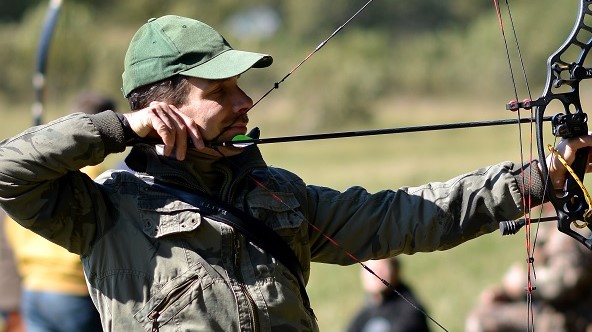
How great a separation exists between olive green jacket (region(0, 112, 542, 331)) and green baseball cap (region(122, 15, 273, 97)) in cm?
19

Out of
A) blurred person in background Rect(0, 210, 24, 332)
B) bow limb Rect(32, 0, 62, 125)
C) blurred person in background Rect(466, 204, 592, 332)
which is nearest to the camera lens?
blurred person in background Rect(466, 204, 592, 332)

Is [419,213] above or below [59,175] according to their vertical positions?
below

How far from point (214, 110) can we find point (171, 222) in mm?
307

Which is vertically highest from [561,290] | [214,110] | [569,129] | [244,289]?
[214,110]

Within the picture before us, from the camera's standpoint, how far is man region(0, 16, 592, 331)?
2.84m

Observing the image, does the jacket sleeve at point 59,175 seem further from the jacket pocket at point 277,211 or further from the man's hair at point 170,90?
the jacket pocket at point 277,211

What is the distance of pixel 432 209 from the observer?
3137 millimetres

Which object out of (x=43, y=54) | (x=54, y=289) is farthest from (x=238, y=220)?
(x=43, y=54)

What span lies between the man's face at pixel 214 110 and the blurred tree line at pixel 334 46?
2080 cm

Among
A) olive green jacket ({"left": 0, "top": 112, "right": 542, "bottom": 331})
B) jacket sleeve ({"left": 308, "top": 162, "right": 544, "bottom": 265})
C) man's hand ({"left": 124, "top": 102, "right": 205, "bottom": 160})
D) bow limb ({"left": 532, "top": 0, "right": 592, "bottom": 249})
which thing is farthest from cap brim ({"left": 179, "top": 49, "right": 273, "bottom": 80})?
bow limb ({"left": 532, "top": 0, "right": 592, "bottom": 249})

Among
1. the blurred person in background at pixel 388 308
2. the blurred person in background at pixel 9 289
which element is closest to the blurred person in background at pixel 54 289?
the blurred person in background at pixel 9 289

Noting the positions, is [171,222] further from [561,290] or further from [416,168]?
[416,168]

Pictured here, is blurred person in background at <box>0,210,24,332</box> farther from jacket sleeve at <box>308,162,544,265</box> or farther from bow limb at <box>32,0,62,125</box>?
jacket sleeve at <box>308,162,544,265</box>

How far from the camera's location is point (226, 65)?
2.96m
